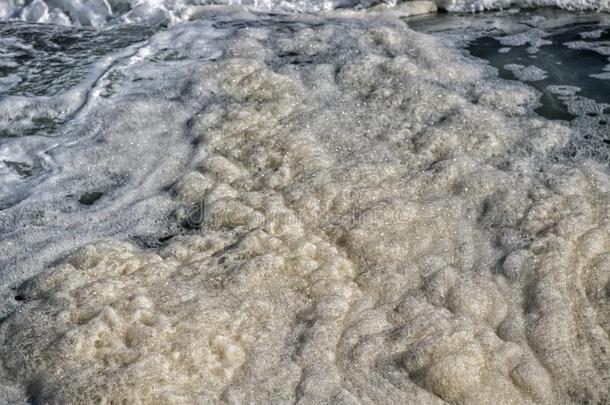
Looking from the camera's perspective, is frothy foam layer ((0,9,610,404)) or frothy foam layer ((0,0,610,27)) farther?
frothy foam layer ((0,0,610,27))

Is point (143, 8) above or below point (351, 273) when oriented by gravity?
above

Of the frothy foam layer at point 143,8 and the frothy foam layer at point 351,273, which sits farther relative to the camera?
the frothy foam layer at point 143,8

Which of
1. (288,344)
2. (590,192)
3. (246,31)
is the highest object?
(246,31)

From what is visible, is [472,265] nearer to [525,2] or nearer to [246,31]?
[246,31]

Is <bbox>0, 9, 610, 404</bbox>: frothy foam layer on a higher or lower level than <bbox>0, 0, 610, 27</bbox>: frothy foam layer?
lower

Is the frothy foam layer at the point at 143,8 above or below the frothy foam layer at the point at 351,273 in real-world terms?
above

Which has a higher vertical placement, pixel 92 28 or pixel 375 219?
pixel 92 28

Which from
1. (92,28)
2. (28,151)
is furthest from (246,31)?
Result: (28,151)

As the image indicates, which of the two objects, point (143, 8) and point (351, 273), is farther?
point (143, 8)
